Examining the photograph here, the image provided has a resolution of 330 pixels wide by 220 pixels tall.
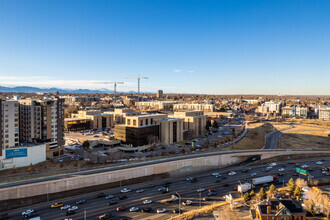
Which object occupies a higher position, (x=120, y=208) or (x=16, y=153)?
(x=16, y=153)

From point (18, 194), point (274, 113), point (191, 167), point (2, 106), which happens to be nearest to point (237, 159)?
point (191, 167)

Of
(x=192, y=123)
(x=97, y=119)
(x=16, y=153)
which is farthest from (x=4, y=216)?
(x=97, y=119)

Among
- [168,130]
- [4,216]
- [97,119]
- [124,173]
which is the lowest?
[4,216]

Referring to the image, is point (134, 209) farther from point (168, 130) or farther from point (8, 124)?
point (168, 130)

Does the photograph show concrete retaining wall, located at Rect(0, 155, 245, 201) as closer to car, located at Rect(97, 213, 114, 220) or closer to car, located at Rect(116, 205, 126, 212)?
car, located at Rect(116, 205, 126, 212)

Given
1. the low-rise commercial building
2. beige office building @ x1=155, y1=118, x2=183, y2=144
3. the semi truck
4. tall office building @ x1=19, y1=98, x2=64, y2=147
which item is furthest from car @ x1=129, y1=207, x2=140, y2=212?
the low-rise commercial building

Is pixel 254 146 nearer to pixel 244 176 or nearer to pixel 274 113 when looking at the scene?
pixel 244 176

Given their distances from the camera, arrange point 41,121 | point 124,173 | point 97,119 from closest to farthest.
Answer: point 124,173 < point 41,121 < point 97,119

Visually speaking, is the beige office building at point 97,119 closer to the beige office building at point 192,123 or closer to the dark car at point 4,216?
the beige office building at point 192,123
